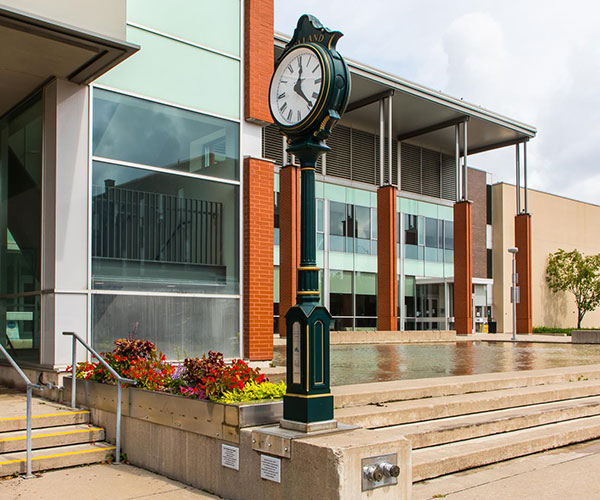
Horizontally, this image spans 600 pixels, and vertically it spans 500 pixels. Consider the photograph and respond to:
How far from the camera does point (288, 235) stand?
31.1m

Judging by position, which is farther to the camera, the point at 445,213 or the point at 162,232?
the point at 445,213

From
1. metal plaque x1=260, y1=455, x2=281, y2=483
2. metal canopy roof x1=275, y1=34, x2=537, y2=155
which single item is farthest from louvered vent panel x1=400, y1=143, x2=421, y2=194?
metal plaque x1=260, y1=455, x2=281, y2=483

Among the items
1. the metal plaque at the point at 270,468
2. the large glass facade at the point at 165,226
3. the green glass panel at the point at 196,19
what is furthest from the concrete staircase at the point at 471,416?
the green glass panel at the point at 196,19

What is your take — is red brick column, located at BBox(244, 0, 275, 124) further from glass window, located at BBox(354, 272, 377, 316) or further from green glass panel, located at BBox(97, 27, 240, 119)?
glass window, located at BBox(354, 272, 377, 316)

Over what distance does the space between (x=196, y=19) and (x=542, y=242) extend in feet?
155

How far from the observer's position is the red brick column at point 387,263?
3328 centimetres

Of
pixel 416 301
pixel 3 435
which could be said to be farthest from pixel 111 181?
pixel 416 301

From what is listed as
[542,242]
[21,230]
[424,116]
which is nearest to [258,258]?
[21,230]

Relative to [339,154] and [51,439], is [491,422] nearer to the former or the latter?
[51,439]

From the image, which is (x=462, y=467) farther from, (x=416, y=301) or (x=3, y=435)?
(x=416, y=301)

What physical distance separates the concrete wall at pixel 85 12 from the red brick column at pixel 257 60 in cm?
381

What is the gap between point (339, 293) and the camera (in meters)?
36.5

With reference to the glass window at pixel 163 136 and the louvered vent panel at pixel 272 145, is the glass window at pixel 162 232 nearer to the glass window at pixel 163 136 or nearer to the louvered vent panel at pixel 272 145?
the glass window at pixel 163 136

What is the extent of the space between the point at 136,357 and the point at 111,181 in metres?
3.80
